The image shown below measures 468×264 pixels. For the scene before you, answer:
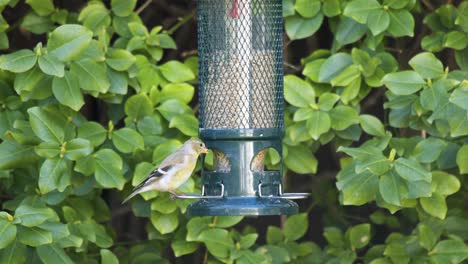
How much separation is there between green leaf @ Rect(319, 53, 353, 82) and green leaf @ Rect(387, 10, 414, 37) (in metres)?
0.22

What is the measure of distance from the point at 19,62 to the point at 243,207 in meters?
1.17

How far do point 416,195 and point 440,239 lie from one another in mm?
712

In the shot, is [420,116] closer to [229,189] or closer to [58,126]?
[229,189]

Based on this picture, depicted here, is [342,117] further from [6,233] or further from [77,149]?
[6,233]

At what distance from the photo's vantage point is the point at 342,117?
4574 mm

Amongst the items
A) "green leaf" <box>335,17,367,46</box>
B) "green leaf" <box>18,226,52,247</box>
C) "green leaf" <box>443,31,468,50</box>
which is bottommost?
"green leaf" <box>18,226,52,247</box>

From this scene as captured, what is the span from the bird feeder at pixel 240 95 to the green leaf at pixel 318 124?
0.27m

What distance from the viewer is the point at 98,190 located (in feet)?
16.0

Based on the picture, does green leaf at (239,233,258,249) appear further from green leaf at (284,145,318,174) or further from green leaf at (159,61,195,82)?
green leaf at (159,61,195,82)

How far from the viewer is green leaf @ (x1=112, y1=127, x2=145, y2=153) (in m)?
4.53

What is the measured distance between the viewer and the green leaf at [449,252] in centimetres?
461

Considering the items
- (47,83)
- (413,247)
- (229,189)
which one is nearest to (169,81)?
(47,83)

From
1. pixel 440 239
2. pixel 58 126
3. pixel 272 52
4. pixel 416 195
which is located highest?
pixel 272 52

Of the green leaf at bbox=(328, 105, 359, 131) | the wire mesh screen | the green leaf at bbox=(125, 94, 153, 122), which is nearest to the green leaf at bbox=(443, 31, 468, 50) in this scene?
the green leaf at bbox=(328, 105, 359, 131)
